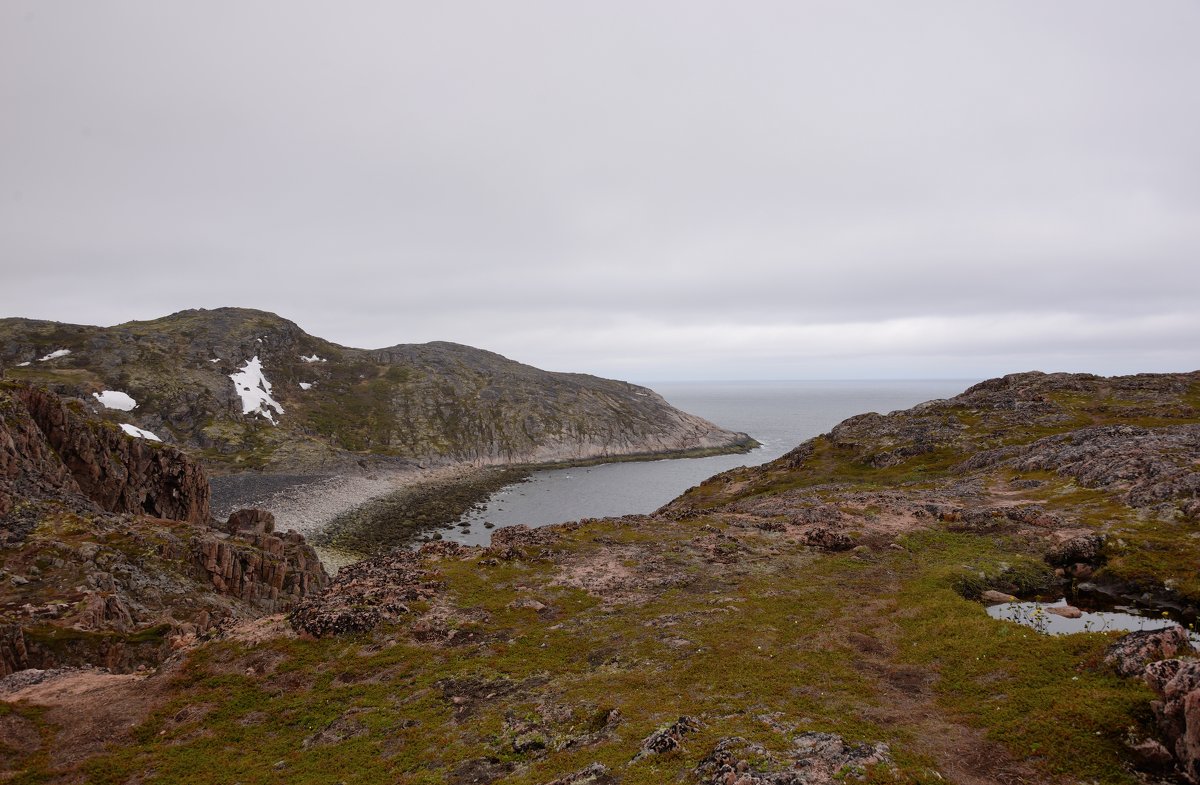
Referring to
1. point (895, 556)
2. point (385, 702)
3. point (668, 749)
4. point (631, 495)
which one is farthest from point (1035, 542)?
point (631, 495)

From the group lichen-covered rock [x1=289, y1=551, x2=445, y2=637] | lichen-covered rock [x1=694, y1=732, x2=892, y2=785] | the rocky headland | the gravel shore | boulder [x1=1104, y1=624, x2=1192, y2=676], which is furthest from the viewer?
the gravel shore

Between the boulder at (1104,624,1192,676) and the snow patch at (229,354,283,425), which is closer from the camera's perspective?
the boulder at (1104,624,1192,676)

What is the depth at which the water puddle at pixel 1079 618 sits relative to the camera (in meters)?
27.1

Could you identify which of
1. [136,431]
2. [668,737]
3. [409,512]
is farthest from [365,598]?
[136,431]

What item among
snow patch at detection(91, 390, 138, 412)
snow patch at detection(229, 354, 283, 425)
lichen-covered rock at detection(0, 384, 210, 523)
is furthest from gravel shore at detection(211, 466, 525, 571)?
snow patch at detection(91, 390, 138, 412)

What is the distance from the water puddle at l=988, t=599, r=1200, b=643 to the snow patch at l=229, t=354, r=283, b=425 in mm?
180212

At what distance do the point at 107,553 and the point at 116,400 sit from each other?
137m

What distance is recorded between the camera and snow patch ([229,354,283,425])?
6417 inches

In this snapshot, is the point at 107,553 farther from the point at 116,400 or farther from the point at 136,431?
the point at 116,400

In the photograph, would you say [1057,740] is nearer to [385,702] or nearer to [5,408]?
[385,702]

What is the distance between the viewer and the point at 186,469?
66125mm

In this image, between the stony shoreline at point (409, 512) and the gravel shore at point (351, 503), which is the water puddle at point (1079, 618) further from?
the stony shoreline at point (409, 512)

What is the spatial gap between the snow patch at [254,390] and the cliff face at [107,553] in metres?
110

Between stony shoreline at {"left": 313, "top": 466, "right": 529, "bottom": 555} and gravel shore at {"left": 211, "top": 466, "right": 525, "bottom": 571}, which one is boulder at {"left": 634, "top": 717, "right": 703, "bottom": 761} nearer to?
gravel shore at {"left": 211, "top": 466, "right": 525, "bottom": 571}
